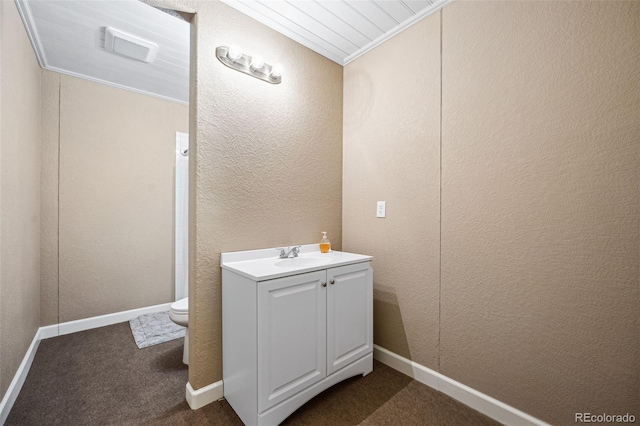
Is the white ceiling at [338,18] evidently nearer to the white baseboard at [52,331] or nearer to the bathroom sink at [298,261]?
the bathroom sink at [298,261]

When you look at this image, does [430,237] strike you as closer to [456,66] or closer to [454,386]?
[454,386]

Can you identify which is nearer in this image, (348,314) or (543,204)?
(543,204)

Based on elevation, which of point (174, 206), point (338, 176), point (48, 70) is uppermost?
point (48, 70)

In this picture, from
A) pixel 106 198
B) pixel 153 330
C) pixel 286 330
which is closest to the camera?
pixel 286 330

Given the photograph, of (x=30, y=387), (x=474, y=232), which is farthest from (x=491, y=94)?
(x=30, y=387)

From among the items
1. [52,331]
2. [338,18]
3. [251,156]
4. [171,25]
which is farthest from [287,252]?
[52,331]

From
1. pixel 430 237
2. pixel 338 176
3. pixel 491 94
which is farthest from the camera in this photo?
pixel 338 176

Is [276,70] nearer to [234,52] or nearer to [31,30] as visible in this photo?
[234,52]

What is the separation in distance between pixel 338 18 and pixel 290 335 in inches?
80.8

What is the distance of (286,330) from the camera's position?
1.51 metres

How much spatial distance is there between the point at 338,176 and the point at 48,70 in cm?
275

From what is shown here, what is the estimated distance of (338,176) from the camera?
2.43 m

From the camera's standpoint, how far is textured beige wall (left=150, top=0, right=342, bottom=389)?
5.48 ft

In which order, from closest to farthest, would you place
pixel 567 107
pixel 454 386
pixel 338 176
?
1. pixel 567 107
2. pixel 454 386
3. pixel 338 176
